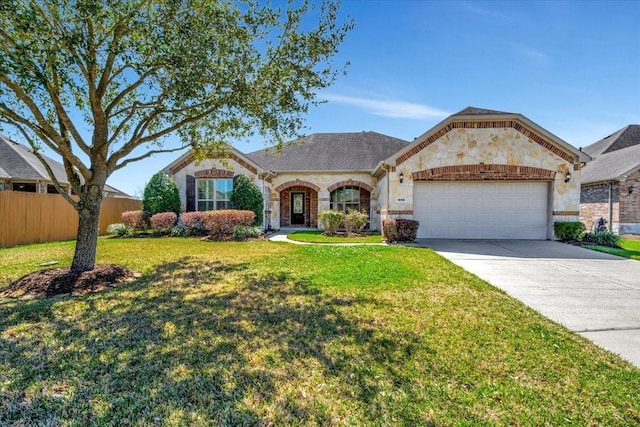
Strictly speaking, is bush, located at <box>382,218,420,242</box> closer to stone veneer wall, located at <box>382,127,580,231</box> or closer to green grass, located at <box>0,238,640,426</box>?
stone veneer wall, located at <box>382,127,580,231</box>

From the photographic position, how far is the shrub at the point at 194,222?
48.6ft

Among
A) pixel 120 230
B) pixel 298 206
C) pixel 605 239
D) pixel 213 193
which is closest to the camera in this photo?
pixel 605 239

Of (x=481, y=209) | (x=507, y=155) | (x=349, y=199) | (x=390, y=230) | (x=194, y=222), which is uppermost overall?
(x=507, y=155)

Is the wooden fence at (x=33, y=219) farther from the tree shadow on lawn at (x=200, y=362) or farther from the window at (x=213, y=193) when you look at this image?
the tree shadow on lawn at (x=200, y=362)

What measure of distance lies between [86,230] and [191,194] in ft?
32.9

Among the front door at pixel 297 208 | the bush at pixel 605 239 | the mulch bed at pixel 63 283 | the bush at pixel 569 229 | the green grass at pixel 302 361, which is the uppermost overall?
the front door at pixel 297 208

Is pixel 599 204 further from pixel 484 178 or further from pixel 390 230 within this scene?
pixel 390 230

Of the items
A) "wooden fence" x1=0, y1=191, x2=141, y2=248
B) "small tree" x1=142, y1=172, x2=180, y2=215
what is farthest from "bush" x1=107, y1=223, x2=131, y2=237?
"wooden fence" x1=0, y1=191, x2=141, y2=248

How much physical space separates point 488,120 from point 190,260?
1190cm

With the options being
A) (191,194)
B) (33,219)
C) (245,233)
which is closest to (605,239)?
(245,233)

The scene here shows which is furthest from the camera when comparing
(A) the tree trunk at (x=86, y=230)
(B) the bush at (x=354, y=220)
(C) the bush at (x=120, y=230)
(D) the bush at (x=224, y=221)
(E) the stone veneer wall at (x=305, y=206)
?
(E) the stone veneer wall at (x=305, y=206)

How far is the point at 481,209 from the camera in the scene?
43.0 ft

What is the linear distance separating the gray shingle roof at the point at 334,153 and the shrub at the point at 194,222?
13.5 ft

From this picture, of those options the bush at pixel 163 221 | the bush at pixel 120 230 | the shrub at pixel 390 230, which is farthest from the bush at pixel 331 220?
the bush at pixel 120 230
